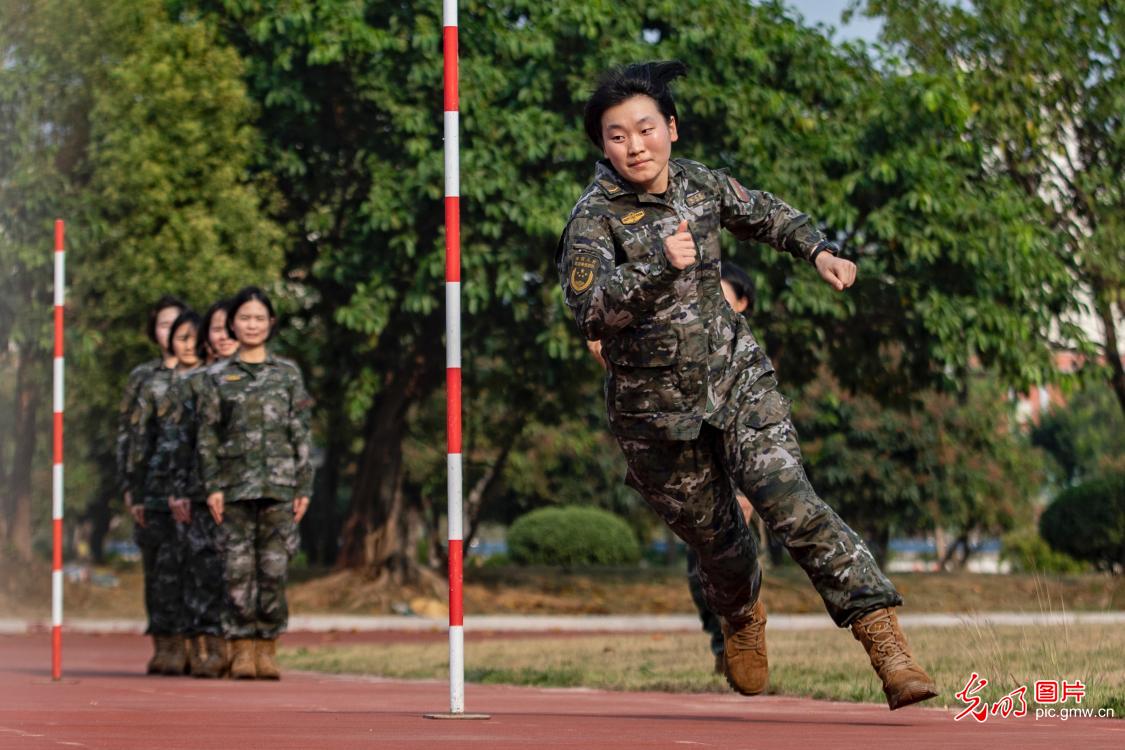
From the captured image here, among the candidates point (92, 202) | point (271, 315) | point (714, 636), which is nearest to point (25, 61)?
point (92, 202)

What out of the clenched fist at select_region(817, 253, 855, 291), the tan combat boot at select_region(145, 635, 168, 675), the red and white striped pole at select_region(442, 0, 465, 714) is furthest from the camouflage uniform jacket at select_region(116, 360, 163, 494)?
the clenched fist at select_region(817, 253, 855, 291)

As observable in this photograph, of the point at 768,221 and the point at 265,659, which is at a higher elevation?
the point at 768,221

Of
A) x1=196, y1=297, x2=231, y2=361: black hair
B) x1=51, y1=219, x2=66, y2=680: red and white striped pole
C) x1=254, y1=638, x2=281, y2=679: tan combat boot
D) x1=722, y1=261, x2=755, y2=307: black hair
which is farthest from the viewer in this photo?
x1=196, y1=297, x2=231, y2=361: black hair

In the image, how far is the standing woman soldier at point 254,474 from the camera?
35.5 feet

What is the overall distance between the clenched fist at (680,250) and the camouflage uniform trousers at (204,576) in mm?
6442

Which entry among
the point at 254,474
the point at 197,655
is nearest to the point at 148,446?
the point at 197,655

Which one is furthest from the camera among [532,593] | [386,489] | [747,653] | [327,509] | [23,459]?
[327,509]

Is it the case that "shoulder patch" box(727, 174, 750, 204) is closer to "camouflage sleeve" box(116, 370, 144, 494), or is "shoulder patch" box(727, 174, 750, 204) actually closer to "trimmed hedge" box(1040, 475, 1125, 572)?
"camouflage sleeve" box(116, 370, 144, 494)

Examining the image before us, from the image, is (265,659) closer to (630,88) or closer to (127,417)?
(127,417)

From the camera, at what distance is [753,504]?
5.88 m

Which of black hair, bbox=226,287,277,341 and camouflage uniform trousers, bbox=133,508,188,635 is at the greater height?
black hair, bbox=226,287,277,341

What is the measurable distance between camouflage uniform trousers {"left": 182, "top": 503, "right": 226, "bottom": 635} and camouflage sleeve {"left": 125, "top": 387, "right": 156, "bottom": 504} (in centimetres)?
97

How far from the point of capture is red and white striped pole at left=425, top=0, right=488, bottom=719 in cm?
659

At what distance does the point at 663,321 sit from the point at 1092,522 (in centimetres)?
2286
